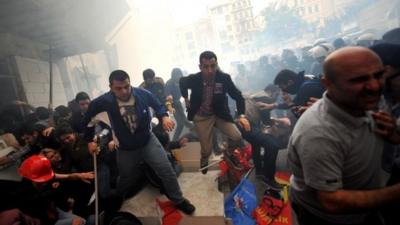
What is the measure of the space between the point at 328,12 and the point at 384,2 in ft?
76.6

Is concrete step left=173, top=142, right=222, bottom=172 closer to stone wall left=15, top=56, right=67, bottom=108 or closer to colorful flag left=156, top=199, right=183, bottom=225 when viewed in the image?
colorful flag left=156, top=199, right=183, bottom=225

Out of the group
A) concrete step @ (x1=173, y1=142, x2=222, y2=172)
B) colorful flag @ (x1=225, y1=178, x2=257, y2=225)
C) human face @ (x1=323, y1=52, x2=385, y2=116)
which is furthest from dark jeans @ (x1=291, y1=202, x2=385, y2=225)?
concrete step @ (x1=173, y1=142, x2=222, y2=172)

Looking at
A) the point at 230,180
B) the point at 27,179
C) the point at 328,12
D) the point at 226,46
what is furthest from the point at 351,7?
the point at 27,179

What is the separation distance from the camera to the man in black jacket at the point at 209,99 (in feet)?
14.4

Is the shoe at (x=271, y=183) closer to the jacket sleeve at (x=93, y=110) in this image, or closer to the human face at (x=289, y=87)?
the human face at (x=289, y=87)

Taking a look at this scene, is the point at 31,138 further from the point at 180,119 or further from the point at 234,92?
the point at 180,119

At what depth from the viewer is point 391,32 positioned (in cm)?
541

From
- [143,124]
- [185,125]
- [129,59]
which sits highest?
[129,59]

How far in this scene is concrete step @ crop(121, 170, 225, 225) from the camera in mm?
3927

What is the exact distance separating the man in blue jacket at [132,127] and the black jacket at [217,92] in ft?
2.38

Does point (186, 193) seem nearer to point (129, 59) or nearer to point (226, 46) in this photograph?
point (129, 59)

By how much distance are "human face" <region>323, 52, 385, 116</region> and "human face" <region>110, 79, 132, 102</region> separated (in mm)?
2838

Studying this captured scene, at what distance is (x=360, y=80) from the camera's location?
1.31m

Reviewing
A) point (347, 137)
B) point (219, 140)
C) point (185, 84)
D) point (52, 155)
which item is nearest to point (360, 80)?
point (347, 137)
